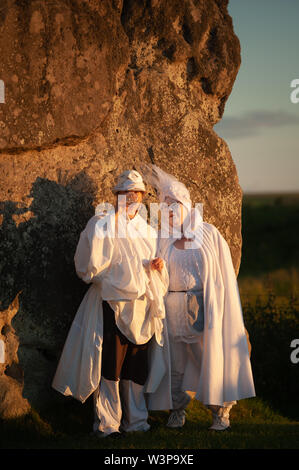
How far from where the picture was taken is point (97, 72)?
5984mm

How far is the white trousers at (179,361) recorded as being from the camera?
5766 mm

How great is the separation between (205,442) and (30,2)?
12.1 feet

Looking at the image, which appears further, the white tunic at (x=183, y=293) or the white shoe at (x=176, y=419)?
the white shoe at (x=176, y=419)

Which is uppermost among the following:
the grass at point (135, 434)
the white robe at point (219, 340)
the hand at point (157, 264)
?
the hand at point (157, 264)

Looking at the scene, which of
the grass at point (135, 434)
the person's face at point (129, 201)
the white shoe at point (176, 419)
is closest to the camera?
the grass at point (135, 434)

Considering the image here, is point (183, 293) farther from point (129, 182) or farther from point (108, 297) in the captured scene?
point (129, 182)

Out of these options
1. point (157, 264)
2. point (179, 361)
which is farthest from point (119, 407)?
point (157, 264)

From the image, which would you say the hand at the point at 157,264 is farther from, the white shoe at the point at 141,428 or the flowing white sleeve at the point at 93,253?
the white shoe at the point at 141,428

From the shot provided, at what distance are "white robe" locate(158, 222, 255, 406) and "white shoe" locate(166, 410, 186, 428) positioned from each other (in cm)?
27

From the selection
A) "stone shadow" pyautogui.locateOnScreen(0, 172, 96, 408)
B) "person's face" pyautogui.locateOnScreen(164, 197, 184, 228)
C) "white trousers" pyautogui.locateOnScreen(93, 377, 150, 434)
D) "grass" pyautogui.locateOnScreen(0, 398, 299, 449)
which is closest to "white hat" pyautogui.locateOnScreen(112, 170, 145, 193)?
"person's face" pyautogui.locateOnScreen(164, 197, 184, 228)

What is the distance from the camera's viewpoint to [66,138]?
19.2 feet

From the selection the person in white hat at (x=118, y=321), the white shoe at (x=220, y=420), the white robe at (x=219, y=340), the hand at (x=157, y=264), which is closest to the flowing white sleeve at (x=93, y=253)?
the person in white hat at (x=118, y=321)

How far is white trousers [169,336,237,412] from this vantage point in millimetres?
5766

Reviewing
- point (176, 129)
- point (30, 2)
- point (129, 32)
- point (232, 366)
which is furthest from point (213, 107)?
point (232, 366)
